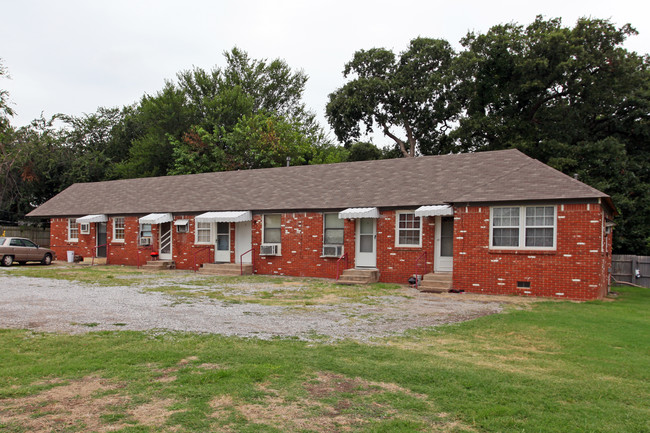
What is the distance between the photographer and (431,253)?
706 inches

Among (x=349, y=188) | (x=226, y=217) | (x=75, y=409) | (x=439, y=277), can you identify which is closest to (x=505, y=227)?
(x=439, y=277)

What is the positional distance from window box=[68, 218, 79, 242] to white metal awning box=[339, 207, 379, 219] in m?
16.7

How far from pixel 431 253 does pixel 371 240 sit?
2.46 meters

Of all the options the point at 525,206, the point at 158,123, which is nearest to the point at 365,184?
the point at 525,206

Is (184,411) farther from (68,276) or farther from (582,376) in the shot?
(68,276)

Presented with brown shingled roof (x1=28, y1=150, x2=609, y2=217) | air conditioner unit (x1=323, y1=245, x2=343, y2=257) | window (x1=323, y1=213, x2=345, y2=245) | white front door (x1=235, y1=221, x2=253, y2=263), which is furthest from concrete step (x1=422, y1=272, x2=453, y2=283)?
white front door (x1=235, y1=221, x2=253, y2=263)

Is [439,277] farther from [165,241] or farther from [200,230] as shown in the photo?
[165,241]

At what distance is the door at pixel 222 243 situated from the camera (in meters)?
23.0

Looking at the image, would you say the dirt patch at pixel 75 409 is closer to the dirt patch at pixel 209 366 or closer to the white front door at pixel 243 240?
the dirt patch at pixel 209 366

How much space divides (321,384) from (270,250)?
15.7 metres

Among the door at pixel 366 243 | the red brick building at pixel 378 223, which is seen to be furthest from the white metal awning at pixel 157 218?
the door at pixel 366 243

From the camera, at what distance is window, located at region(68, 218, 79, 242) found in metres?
28.0

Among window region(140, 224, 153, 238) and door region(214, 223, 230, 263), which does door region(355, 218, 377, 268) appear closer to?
door region(214, 223, 230, 263)

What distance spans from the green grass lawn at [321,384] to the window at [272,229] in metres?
13.3
